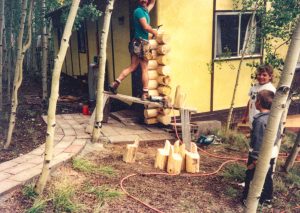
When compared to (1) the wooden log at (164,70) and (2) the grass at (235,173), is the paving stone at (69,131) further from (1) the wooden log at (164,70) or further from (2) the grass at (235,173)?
(2) the grass at (235,173)

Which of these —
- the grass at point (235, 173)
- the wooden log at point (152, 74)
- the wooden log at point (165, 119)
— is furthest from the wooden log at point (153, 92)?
the grass at point (235, 173)

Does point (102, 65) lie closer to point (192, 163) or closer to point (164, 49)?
point (164, 49)

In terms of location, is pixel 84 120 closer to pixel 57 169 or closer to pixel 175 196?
pixel 57 169

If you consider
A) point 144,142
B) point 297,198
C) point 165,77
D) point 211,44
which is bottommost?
point 297,198

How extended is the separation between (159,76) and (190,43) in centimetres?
122

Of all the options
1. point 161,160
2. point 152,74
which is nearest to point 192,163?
point 161,160

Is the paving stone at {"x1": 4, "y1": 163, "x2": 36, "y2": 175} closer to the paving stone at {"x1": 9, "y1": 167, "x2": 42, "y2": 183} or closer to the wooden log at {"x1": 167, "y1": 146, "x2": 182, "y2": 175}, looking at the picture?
the paving stone at {"x1": 9, "y1": 167, "x2": 42, "y2": 183}

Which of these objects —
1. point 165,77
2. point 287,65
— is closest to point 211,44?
point 165,77

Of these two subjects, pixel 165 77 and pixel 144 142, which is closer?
pixel 144 142

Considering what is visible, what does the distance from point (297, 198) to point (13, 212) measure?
3900 mm

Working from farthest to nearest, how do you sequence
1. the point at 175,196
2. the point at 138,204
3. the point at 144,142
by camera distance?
the point at 144,142
the point at 175,196
the point at 138,204

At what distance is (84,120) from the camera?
312 inches

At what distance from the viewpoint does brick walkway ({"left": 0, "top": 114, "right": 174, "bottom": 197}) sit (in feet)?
15.2

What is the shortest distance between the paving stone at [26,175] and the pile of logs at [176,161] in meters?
1.86
